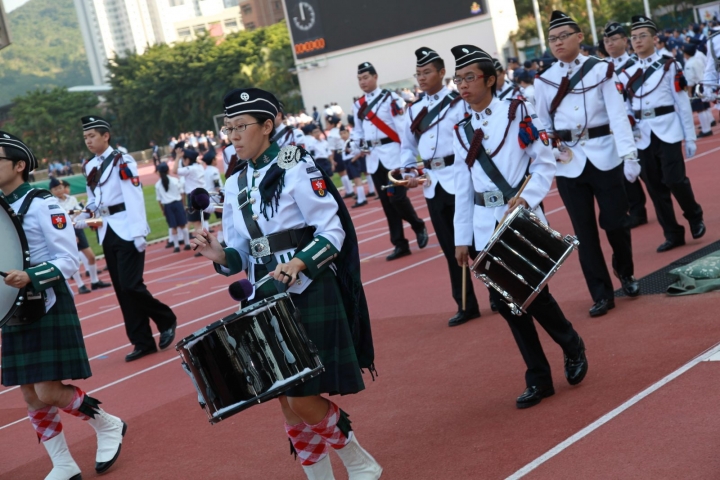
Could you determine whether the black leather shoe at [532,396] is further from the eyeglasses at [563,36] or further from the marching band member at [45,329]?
the eyeglasses at [563,36]

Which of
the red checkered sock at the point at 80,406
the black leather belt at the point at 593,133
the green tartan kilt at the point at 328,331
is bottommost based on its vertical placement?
the red checkered sock at the point at 80,406

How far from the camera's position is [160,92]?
8881 cm

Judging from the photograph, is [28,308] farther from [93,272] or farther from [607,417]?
[93,272]

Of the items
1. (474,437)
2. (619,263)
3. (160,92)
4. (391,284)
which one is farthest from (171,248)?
(160,92)

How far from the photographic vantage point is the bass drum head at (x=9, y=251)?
19.0 ft

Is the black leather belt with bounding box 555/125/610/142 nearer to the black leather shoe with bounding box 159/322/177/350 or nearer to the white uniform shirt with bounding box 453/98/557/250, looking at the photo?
the white uniform shirt with bounding box 453/98/557/250

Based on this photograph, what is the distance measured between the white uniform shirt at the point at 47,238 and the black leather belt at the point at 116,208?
3408 millimetres

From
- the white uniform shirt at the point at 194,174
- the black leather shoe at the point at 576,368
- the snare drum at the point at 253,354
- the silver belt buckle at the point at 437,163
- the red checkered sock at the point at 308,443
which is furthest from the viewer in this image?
the white uniform shirt at the point at 194,174

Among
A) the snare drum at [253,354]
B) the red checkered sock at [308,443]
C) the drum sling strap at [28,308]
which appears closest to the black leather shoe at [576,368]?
the red checkered sock at [308,443]

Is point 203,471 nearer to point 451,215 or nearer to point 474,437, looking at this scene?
point 474,437

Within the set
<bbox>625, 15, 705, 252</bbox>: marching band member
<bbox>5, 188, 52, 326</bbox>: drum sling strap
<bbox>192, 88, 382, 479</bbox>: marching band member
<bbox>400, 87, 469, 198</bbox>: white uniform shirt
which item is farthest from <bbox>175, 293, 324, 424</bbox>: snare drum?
<bbox>625, 15, 705, 252</bbox>: marching band member

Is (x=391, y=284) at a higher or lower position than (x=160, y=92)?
lower

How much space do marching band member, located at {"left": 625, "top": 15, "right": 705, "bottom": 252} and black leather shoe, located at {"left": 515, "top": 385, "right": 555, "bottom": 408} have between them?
4.17m

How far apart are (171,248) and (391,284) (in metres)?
12.1
